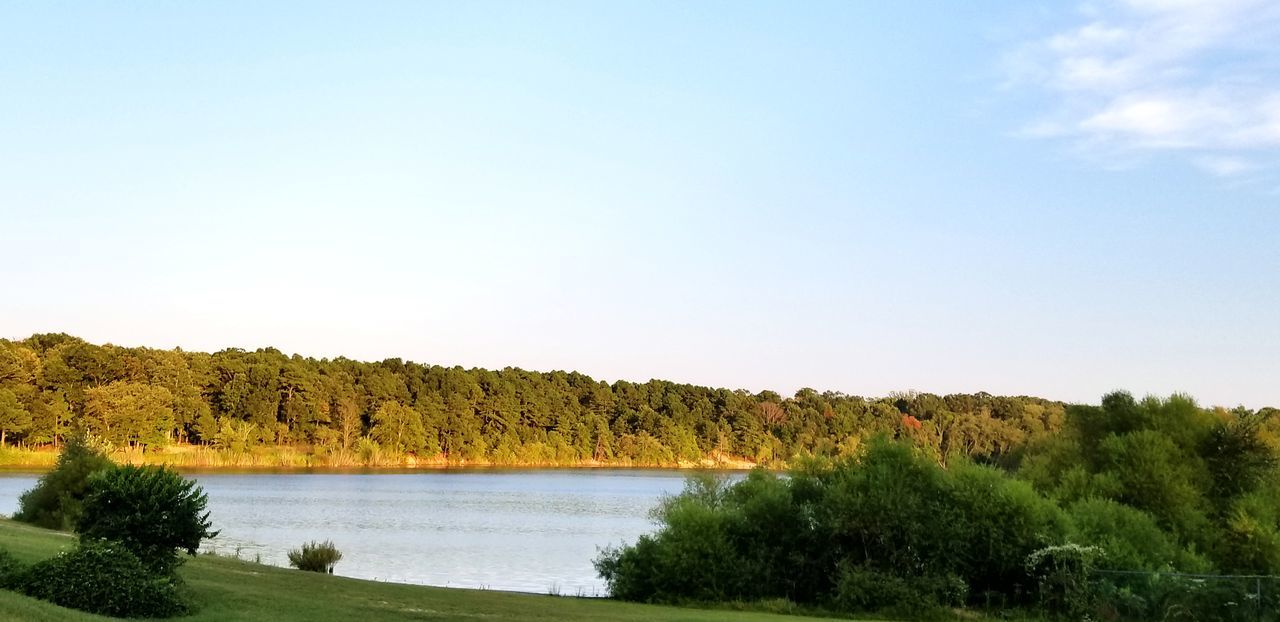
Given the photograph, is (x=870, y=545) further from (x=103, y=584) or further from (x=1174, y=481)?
(x=103, y=584)

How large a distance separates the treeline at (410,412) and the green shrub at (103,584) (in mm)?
57323

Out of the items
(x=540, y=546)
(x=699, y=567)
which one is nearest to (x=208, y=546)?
(x=540, y=546)

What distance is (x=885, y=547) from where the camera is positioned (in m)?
29.4

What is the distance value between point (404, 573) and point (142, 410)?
82945 mm

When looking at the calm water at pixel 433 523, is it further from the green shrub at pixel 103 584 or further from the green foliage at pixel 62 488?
the green shrub at pixel 103 584

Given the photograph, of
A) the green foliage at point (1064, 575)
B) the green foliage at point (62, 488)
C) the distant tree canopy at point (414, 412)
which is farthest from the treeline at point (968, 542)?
the distant tree canopy at point (414, 412)

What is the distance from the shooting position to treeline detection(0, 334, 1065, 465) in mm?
108750

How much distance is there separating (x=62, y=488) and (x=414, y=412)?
365ft

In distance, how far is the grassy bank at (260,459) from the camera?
337 feet

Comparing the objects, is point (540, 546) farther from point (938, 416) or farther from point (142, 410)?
point (938, 416)

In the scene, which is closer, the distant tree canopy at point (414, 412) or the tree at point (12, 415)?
the tree at point (12, 415)

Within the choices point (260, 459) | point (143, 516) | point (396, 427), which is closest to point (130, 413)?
point (260, 459)

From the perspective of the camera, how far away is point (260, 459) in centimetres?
12419

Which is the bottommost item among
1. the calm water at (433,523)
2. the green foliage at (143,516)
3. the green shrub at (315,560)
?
the calm water at (433,523)
